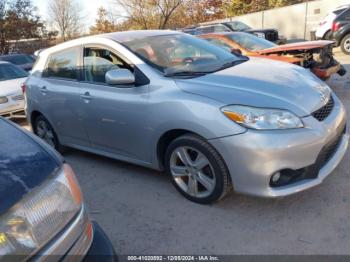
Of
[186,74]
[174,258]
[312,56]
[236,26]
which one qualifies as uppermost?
[236,26]

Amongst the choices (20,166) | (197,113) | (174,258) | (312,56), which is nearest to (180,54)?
(197,113)

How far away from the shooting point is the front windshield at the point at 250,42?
852cm

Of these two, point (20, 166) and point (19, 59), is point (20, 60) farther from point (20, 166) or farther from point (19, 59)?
point (20, 166)

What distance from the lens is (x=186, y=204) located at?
3510mm

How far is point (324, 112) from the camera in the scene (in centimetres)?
330

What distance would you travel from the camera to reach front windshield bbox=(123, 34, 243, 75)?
375 cm

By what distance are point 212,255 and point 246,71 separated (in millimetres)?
1840

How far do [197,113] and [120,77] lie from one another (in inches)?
36.2

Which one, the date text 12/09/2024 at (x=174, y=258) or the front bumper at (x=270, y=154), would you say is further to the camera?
the front bumper at (x=270, y=154)

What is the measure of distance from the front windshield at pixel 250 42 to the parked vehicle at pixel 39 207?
724cm

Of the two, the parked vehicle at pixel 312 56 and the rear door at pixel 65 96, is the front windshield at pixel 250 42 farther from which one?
the rear door at pixel 65 96

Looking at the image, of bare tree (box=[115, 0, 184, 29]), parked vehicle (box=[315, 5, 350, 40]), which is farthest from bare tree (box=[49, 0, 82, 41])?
parked vehicle (box=[315, 5, 350, 40])

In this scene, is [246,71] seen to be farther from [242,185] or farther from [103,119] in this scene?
[103,119]

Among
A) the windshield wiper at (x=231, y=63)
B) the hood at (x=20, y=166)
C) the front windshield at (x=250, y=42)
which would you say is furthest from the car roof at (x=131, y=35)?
the front windshield at (x=250, y=42)
